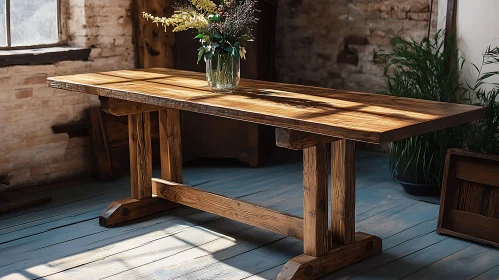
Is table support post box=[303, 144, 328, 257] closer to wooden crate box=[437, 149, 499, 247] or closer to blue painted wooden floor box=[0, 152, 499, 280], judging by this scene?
blue painted wooden floor box=[0, 152, 499, 280]

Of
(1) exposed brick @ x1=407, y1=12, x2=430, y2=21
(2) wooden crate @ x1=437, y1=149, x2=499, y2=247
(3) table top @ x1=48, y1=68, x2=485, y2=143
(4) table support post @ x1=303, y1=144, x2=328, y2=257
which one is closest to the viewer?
(3) table top @ x1=48, y1=68, x2=485, y2=143

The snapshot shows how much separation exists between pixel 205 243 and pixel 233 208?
0.84 ft

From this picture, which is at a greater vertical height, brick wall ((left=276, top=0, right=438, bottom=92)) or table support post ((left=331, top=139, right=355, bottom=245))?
brick wall ((left=276, top=0, right=438, bottom=92))

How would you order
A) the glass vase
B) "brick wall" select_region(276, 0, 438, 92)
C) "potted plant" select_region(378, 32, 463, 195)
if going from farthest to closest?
"brick wall" select_region(276, 0, 438, 92)
"potted plant" select_region(378, 32, 463, 195)
the glass vase

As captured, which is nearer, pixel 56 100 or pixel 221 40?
pixel 221 40

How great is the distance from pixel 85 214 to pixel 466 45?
2.87 meters

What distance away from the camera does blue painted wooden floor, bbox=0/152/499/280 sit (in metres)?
3.76

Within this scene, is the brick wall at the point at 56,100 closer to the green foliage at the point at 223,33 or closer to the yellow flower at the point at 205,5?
the yellow flower at the point at 205,5

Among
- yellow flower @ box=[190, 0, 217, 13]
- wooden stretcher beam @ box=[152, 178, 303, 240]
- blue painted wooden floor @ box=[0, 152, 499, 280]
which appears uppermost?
yellow flower @ box=[190, 0, 217, 13]

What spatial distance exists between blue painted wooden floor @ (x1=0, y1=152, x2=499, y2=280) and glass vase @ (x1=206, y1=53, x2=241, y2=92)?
3.01ft

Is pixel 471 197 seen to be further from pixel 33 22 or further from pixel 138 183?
pixel 33 22

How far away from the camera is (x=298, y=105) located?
139 inches

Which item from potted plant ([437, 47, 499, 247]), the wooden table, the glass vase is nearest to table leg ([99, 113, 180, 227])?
the wooden table

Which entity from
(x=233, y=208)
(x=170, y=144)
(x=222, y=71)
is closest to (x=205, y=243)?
(x=233, y=208)
